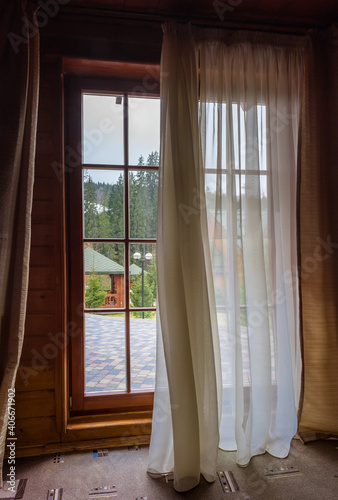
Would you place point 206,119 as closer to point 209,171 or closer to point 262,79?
point 209,171

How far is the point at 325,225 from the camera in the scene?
1.72 meters

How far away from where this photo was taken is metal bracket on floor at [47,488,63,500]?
51.9 inches

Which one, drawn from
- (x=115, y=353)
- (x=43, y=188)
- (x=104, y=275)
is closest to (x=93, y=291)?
(x=104, y=275)

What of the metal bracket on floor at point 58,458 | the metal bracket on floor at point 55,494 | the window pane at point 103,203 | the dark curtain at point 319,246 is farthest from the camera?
the window pane at point 103,203

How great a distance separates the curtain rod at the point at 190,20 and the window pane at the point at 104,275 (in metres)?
1.13

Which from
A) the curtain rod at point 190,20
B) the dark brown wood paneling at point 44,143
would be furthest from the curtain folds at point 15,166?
the curtain rod at point 190,20

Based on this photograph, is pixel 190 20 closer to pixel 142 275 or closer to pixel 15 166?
pixel 15 166

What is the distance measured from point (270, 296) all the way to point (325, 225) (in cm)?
47

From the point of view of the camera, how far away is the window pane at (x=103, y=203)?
179cm

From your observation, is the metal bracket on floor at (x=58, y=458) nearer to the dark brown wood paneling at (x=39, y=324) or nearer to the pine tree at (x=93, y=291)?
the dark brown wood paneling at (x=39, y=324)

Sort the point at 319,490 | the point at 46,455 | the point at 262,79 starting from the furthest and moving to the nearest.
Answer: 1. the point at 262,79
2. the point at 46,455
3. the point at 319,490

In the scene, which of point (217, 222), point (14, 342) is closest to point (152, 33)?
point (217, 222)

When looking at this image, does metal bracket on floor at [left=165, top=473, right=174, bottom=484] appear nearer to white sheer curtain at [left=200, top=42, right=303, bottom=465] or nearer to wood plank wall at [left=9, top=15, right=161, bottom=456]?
white sheer curtain at [left=200, top=42, right=303, bottom=465]

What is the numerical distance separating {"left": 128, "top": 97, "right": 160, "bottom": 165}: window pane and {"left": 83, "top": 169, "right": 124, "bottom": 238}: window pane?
0.47 feet
